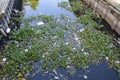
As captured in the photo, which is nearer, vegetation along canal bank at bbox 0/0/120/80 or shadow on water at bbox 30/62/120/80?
shadow on water at bbox 30/62/120/80

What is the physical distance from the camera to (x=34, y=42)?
13.0m

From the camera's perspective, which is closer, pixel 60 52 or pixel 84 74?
pixel 84 74

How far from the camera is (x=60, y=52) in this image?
12.4 meters

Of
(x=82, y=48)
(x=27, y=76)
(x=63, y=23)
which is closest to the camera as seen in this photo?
(x=27, y=76)

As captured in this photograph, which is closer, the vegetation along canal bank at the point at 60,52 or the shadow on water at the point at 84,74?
the shadow on water at the point at 84,74

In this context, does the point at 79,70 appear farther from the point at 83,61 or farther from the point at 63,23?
the point at 63,23

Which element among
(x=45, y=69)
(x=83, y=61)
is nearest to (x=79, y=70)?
(x=83, y=61)

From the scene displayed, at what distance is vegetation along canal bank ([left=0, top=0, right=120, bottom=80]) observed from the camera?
1077cm

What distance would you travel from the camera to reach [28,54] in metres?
11.7

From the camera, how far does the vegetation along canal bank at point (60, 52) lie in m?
10.8

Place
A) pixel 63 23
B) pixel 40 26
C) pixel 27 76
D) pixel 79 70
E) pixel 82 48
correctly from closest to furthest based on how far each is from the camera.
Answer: pixel 27 76, pixel 79 70, pixel 82 48, pixel 40 26, pixel 63 23

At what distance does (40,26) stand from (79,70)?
5.16 m

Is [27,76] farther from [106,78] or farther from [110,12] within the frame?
[110,12]

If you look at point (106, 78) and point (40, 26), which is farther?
point (40, 26)
